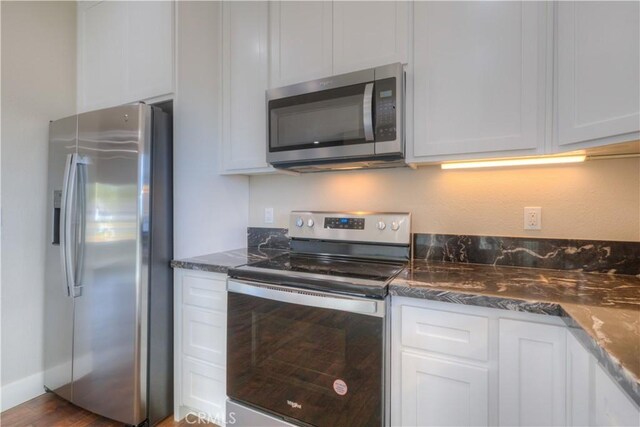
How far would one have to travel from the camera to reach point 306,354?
130cm

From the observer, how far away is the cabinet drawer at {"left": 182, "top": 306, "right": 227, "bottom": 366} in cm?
159

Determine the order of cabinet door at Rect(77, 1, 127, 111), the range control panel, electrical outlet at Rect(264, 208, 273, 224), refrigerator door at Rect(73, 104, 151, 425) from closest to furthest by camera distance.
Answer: refrigerator door at Rect(73, 104, 151, 425) → the range control panel → cabinet door at Rect(77, 1, 127, 111) → electrical outlet at Rect(264, 208, 273, 224)

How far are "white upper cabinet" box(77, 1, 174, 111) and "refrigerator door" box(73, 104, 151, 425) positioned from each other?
0.31 metres

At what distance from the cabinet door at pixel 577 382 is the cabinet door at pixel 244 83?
1.60 meters

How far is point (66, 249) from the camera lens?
1680mm

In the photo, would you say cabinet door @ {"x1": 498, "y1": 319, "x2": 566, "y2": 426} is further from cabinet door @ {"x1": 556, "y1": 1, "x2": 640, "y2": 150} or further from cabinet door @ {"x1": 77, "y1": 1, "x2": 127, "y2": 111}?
cabinet door @ {"x1": 77, "y1": 1, "x2": 127, "y2": 111}

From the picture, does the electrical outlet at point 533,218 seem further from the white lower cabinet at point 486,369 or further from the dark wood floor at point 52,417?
the dark wood floor at point 52,417

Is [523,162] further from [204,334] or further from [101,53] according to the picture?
[101,53]

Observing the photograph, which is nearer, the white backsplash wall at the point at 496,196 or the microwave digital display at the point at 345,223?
the white backsplash wall at the point at 496,196

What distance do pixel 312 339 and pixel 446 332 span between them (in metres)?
0.54

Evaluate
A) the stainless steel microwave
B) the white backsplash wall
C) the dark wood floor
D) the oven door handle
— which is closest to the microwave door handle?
the stainless steel microwave

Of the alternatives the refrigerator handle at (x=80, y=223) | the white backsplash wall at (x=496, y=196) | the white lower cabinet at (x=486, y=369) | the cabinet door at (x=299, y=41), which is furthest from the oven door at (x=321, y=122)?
the refrigerator handle at (x=80, y=223)

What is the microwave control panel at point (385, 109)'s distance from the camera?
1389mm

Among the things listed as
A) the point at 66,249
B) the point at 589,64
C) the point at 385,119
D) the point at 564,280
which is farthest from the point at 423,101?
the point at 66,249
